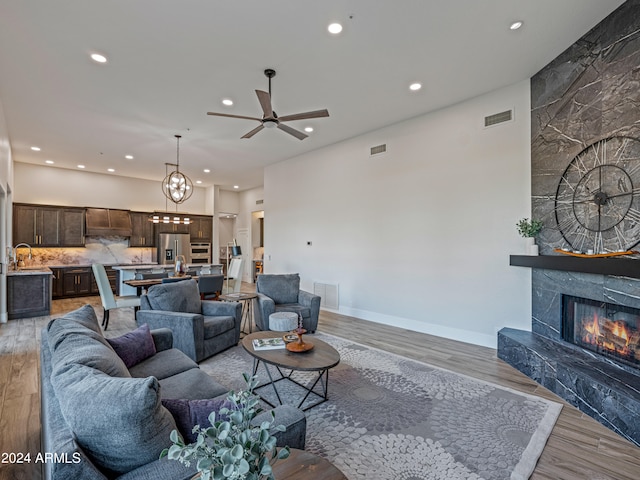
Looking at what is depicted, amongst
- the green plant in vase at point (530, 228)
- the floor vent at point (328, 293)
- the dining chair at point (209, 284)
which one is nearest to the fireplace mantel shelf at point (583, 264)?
the green plant in vase at point (530, 228)

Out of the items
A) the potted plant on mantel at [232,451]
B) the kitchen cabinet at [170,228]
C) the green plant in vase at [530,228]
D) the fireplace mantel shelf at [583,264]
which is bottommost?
the potted plant on mantel at [232,451]

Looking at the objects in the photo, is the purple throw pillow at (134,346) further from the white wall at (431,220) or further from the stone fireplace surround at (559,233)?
the white wall at (431,220)

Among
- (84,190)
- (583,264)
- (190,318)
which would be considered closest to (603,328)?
(583,264)

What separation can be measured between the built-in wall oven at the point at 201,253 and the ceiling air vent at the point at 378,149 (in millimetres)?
7301

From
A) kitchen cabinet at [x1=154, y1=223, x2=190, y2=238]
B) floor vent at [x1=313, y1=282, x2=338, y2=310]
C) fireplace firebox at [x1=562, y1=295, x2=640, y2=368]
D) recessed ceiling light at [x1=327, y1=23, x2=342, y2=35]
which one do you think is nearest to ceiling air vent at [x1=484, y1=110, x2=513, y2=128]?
fireplace firebox at [x1=562, y1=295, x2=640, y2=368]

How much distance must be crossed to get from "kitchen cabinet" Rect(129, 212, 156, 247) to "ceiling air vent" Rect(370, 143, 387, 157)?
24.9 feet

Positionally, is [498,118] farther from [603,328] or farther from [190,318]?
[190,318]

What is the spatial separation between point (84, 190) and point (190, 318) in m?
7.87

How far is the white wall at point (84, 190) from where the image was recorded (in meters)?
8.17

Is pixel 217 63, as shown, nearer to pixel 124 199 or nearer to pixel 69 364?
pixel 69 364

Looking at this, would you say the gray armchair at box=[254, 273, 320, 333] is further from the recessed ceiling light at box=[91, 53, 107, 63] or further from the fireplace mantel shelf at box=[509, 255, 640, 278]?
the recessed ceiling light at box=[91, 53, 107, 63]

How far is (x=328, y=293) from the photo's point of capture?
6.71m

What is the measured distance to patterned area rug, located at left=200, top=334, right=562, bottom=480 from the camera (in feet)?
6.93

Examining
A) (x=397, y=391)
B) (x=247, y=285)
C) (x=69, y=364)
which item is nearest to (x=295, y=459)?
(x=69, y=364)
